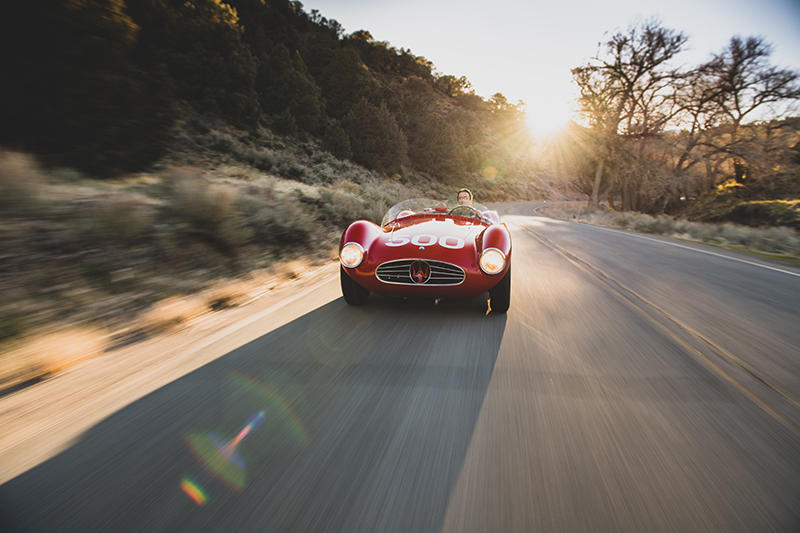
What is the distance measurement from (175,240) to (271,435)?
413 cm

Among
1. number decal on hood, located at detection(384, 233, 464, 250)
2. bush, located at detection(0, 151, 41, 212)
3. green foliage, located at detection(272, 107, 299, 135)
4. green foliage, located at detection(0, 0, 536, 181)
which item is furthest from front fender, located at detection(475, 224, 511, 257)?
green foliage, located at detection(272, 107, 299, 135)

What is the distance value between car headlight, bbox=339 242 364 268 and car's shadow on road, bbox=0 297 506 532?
1041 mm

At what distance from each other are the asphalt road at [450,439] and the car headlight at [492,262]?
51cm

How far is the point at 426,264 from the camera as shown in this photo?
140 inches

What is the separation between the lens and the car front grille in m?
3.52

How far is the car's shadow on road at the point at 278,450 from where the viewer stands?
137 centimetres

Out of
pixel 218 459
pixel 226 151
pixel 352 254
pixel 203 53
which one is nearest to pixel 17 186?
pixel 352 254

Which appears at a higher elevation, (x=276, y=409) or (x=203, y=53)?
(x=203, y=53)

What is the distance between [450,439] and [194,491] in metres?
1.07

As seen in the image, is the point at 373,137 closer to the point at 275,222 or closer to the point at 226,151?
the point at 226,151

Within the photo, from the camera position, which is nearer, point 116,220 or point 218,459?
point 218,459

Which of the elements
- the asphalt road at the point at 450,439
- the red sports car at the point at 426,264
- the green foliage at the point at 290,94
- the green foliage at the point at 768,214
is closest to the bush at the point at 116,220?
the asphalt road at the point at 450,439

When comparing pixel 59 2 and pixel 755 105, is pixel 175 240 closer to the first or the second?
pixel 59 2

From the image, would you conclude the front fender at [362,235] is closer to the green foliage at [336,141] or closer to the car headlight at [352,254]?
the car headlight at [352,254]
